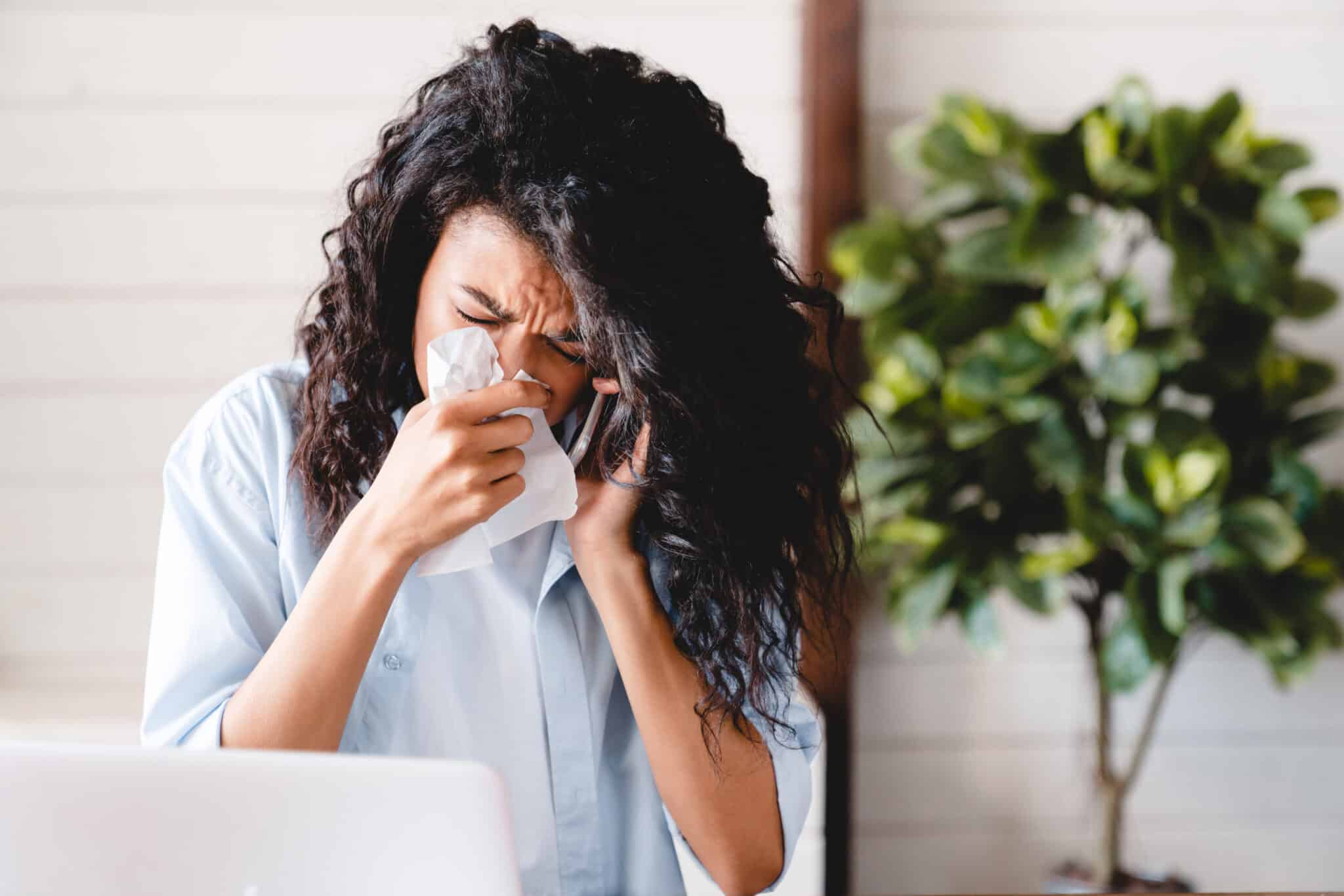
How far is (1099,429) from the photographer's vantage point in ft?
7.30

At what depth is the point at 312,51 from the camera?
198cm

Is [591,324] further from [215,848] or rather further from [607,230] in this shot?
[215,848]

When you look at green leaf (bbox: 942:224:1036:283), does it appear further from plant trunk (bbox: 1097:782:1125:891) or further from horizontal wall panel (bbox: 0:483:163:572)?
horizontal wall panel (bbox: 0:483:163:572)

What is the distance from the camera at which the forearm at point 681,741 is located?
1.09m

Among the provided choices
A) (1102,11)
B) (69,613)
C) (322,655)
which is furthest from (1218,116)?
(69,613)

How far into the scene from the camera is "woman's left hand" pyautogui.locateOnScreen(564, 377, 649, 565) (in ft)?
3.60

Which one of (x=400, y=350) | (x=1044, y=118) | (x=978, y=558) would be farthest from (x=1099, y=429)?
(x=400, y=350)

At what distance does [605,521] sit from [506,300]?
0.84ft

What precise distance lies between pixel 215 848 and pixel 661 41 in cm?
172

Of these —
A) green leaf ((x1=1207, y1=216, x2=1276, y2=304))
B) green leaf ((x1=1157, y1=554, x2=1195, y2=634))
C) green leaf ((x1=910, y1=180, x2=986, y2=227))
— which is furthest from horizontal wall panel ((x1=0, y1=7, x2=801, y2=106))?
green leaf ((x1=1157, y1=554, x2=1195, y2=634))

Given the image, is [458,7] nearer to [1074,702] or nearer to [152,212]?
[152,212]

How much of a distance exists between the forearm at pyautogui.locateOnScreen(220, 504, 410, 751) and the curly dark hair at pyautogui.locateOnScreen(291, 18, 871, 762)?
0.14m

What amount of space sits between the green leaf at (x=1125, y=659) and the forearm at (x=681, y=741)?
1098 millimetres

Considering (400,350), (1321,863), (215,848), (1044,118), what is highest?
(1044,118)
